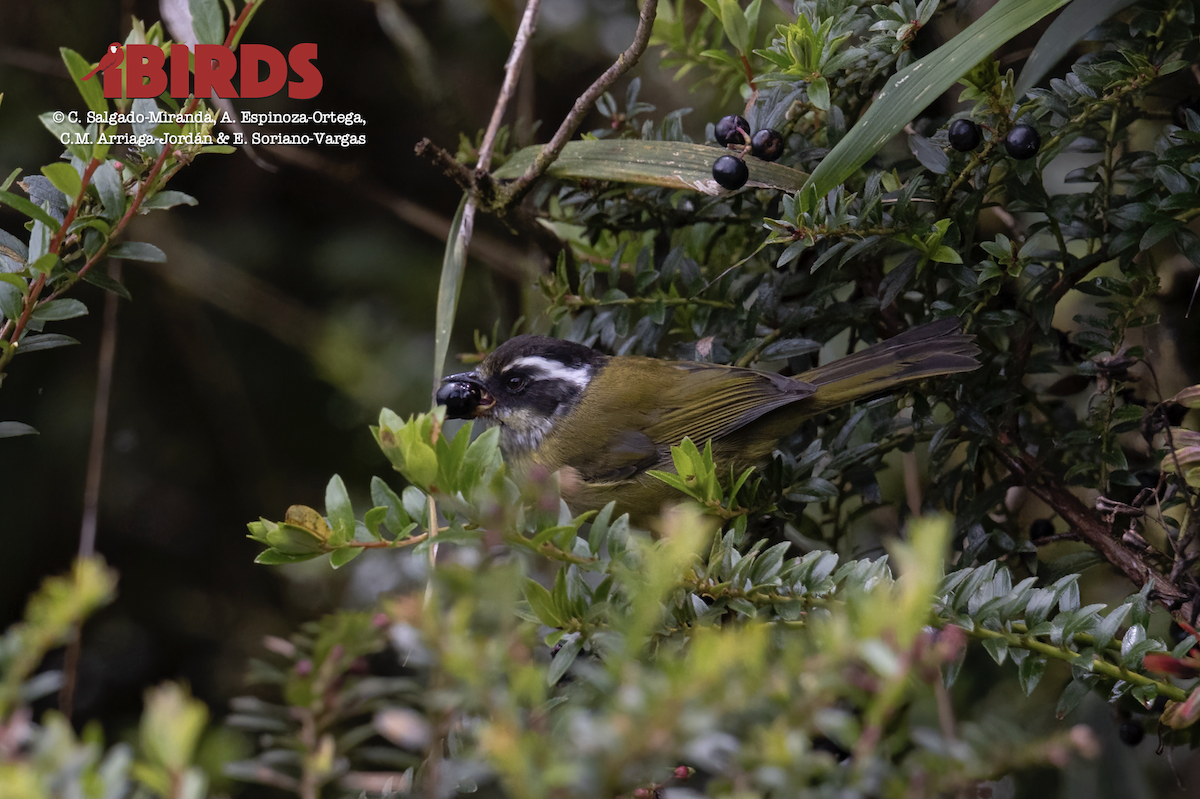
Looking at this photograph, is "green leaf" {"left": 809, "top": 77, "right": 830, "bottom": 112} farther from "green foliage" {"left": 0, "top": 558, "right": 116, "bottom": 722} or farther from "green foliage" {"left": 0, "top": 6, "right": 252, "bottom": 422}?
"green foliage" {"left": 0, "top": 558, "right": 116, "bottom": 722}

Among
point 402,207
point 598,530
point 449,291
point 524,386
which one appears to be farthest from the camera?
point 402,207

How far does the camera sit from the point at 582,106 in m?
1.79

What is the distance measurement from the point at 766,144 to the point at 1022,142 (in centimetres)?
43

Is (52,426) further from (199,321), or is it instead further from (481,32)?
(481,32)

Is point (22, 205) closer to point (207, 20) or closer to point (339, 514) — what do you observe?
point (207, 20)

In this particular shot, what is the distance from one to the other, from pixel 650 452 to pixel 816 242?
981mm

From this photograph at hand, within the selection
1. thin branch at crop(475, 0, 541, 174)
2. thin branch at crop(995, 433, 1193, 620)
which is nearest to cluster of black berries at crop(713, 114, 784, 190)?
thin branch at crop(475, 0, 541, 174)

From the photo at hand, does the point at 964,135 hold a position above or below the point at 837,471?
above

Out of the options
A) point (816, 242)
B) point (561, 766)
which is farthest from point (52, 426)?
point (561, 766)

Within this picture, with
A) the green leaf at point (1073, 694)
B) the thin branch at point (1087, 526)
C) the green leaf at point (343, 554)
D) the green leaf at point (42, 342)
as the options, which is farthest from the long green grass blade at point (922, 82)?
the green leaf at point (42, 342)

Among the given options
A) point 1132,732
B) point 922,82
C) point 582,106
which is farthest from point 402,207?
point 1132,732

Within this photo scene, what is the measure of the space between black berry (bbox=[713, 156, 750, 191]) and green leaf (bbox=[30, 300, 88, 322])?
3.34 ft

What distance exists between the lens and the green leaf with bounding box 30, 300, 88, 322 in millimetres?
1274

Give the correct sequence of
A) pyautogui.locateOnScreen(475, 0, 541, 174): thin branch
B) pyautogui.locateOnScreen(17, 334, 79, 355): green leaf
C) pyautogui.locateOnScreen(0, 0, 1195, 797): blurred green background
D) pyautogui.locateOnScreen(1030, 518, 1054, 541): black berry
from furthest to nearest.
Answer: pyautogui.locateOnScreen(0, 0, 1195, 797): blurred green background < pyautogui.locateOnScreen(475, 0, 541, 174): thin branch < pyautogui.locateOnScreen(1030, 518, 1054, 541): black berry < pyautogui.locateOnScreen(17, 334, 79, 355): green leaf
